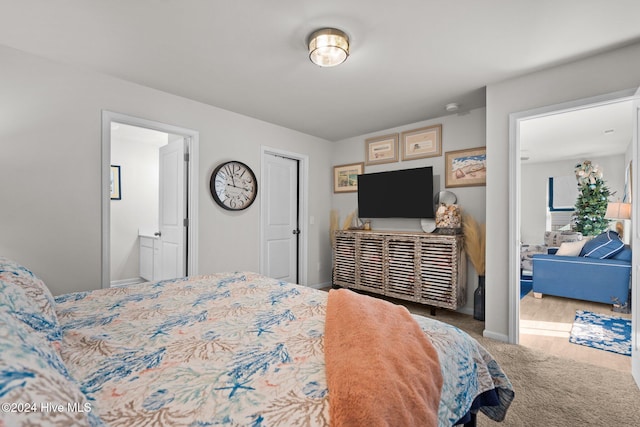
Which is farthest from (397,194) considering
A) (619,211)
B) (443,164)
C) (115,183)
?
(115,183)

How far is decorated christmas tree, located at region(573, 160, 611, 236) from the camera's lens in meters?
5.84

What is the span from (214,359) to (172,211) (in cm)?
289

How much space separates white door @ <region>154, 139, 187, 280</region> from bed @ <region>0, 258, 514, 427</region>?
5.19 ft

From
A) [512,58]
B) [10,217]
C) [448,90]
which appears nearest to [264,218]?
[10,217]

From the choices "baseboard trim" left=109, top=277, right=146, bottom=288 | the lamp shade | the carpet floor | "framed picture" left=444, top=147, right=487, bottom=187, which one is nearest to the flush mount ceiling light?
"framed picture" left=444, top=147, right=487, bottom=187

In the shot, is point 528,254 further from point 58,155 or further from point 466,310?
point 58,155

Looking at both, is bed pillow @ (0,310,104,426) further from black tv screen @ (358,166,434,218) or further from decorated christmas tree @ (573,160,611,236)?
decorated christmas tree @ (573,160,611,236)

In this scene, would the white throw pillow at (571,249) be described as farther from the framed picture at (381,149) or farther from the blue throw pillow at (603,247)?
the framed picture at (381,149)

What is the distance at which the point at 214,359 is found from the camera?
1.00 meters

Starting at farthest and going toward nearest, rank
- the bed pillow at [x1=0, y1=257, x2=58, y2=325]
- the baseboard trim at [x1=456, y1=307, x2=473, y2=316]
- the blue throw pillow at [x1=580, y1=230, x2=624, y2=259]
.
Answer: the blue throw pillow at [x1=580, y1=230, x2=624, y2=259] < the baseboard trim at [x1=456, y1=307, x2=473, y2=316] < the bed pillow at [x1=0, y1=257, x2=58, y2=325]

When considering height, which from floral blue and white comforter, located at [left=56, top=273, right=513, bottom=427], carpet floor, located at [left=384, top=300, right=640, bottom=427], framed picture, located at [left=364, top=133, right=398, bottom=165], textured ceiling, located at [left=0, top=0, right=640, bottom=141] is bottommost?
carpet floor, located at [left=384, top=300, right=640, bottom=427]

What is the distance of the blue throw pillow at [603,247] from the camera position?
12.3 feet

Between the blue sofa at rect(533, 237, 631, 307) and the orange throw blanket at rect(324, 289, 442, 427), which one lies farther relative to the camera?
the blue sofa at rect(533, 237, 631, 307)

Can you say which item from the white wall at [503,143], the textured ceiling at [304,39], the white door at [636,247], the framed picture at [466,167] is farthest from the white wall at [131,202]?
the white door at [636,247]
